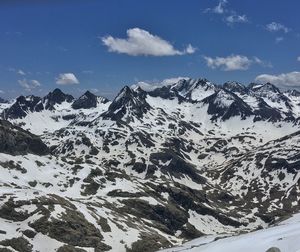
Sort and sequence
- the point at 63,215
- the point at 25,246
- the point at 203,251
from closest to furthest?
the point at 203,251
the point at 25,246
the point at 63,215

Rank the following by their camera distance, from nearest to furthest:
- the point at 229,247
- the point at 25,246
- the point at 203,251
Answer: the point at 229,247 < the point at 203,251 < the point at 25,246

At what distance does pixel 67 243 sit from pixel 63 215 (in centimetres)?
1747

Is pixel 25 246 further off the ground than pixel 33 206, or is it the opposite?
pixel 33 206

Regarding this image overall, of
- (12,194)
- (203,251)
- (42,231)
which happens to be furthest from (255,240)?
(12,194)

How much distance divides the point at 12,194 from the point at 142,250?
192 ft

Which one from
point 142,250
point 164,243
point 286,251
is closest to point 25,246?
point 142,250

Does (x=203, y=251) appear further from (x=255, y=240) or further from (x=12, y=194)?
(x=12, y=194)

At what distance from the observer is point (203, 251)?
79.8 m

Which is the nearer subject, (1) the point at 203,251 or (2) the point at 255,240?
(2) the point at 255,240

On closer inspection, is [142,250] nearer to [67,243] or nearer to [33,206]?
[67,243]

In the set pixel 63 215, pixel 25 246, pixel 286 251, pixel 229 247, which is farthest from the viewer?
pixel 63 215

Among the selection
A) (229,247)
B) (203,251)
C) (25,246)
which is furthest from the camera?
(25,246)

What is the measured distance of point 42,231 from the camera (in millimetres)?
170750

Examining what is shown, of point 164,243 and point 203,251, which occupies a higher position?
Answer: point 203,251
